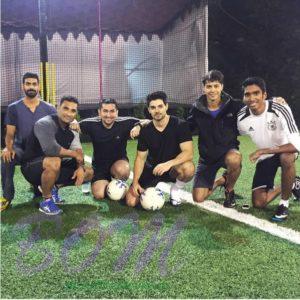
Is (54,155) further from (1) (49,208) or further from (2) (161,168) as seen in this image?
(2) (161,168)

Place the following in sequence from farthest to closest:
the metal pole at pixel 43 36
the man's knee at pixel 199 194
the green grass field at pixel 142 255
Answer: the metal pole at pixel 43 36
the man's knee at pixel 199 194
the green grass field at pixel 142 255

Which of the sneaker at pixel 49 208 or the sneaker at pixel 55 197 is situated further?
the sneaker at pixel 55 197

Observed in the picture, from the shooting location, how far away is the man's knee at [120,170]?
4812 millimetres

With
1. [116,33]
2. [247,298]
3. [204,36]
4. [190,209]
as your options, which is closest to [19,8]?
[116,33]

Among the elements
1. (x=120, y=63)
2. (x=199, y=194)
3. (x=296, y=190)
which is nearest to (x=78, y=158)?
(x=199, y=194)

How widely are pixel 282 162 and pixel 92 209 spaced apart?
6.26ft

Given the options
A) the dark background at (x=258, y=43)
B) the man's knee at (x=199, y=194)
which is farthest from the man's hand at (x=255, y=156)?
the dark background at (x=258, y=43)

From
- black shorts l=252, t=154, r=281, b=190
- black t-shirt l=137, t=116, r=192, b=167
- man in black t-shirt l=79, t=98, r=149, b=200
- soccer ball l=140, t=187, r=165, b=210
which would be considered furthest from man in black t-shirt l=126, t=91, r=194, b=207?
black shorts l=252, t=154, r=281, b=190

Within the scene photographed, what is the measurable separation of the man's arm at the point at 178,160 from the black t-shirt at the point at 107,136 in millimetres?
643

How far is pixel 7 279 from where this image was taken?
2.79 m

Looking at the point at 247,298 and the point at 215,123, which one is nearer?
the point at 247,298

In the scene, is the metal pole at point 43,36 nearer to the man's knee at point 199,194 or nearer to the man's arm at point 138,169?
the man's arm at point 138,169

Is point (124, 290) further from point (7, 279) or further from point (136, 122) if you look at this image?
point (136, 122)

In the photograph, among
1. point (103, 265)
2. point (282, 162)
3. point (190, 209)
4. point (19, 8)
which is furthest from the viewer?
point (19, 8)
